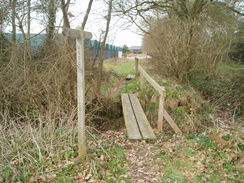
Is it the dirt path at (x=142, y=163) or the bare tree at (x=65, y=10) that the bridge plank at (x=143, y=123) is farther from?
Result: the bare tree at (x=65, y=10)

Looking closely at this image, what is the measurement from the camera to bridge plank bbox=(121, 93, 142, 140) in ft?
13.9

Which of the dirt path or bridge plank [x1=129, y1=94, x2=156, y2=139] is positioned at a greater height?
bridge plank [x1=129, y1=94, x2=156, y2=139]

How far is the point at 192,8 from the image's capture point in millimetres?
8742

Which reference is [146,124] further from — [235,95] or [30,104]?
[235,95]

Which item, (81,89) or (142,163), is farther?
(142,163)

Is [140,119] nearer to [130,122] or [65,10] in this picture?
[130,122]

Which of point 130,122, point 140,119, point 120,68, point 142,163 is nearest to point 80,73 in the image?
point 142,163

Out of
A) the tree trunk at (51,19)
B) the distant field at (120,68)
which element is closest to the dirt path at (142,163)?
the tree trunk at (51,19)

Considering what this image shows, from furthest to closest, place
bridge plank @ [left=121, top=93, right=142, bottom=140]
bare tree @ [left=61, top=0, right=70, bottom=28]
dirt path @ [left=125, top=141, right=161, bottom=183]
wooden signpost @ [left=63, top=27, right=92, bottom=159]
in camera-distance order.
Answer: bare tree @ [left=61, top=0, right=70, bottom=28], bridge plank @ [left=121, top=93, right=142, bottom=140], dirt path @ [left=125, top=141, right=161, bottom=183], wooden signpost @ [left=63, top=27, right=92, bottom=159]

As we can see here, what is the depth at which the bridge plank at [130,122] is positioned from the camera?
13.9 ft

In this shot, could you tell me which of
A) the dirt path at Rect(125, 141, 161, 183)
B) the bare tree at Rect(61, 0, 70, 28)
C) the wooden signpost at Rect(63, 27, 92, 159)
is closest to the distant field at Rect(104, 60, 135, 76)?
the bare tree at Rect(61, 0, 70, 28)

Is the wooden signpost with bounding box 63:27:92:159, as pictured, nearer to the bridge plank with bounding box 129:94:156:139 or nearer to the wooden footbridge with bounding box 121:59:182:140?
the wooden footbridge with bounding box 121:59:182:140

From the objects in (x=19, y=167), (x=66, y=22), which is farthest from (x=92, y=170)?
(x=66, y=22)

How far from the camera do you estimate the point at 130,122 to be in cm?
495
